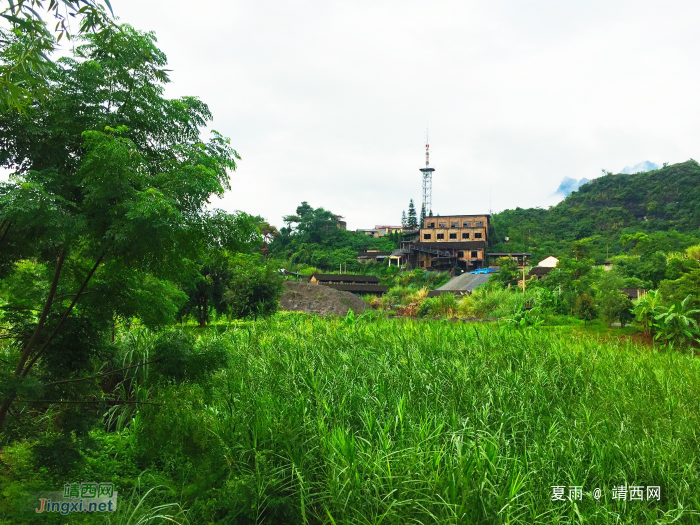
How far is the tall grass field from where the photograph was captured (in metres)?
2.91

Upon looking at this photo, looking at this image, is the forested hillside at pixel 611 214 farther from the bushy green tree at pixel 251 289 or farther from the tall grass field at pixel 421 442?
the tall grass field at pixel 421 442

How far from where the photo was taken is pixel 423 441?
329cm

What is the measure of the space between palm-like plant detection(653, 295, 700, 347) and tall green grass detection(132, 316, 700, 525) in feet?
14.4

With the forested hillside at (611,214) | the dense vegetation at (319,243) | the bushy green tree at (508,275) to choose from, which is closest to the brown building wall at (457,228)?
the forested hillside at (611,214)

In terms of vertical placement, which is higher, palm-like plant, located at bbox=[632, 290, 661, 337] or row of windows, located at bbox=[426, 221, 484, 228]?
row of windows, located at bbox=[426, 221, 484, 228]

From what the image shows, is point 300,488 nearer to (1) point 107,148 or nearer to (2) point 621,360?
(1) point 107,148

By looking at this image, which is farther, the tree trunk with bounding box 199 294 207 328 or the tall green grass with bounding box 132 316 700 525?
the tree trunk with bounding box 199 294 207 328

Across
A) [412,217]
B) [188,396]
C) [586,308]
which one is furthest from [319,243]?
[188,396]

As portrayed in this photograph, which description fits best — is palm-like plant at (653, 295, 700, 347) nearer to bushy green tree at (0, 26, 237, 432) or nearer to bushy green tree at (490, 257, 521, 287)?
bushy green tree at (0, 26, 237, 432)

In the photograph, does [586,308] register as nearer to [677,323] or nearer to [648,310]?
[648,310]

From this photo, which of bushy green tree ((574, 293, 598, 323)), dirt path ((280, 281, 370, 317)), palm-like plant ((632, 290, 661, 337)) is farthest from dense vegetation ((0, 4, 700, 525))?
dirt path ((280, 281, 370, 317))

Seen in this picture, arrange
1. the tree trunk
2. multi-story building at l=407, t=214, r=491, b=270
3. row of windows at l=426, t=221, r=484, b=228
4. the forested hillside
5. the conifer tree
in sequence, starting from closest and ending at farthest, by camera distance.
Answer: the tree trunk, the forested hillside, multi-story building at l=407, t=214, r=491, b=270, row of windows at l=426, t=221, r=484, b=228, the conifer tree

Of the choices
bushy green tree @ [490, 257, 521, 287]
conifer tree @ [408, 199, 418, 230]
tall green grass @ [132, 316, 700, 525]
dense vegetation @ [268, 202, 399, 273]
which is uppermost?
conifer tree @ [408, 199, 418, 230]

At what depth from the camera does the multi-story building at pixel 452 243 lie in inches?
1641
